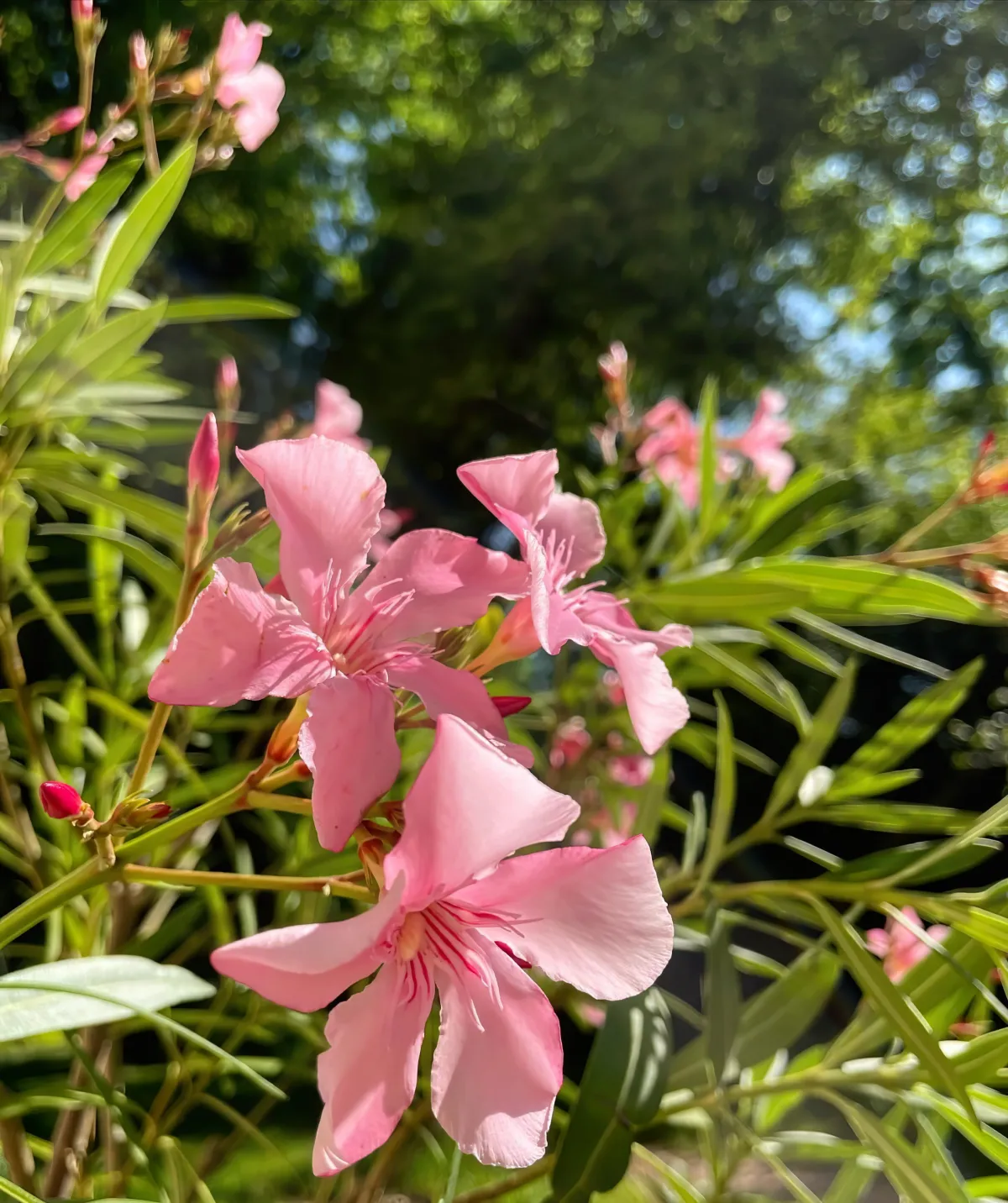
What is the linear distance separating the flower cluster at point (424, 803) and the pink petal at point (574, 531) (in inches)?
1.7

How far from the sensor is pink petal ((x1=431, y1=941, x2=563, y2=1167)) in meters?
0.28

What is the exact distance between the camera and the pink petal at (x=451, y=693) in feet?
0.88

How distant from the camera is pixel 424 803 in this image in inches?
9.3

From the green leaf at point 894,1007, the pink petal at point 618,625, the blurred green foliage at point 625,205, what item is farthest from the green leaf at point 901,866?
the blurred green foliage at point 625,205

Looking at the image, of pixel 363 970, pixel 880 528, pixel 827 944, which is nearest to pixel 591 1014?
pixel 827 944

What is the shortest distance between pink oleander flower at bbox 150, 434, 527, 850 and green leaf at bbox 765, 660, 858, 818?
12.9 inches

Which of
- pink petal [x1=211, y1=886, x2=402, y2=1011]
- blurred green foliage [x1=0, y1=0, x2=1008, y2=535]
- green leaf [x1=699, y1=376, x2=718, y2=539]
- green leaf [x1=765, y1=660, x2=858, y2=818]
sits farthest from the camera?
blurred green foliage [x1=0, y1=0, x2=1008, y2=535]

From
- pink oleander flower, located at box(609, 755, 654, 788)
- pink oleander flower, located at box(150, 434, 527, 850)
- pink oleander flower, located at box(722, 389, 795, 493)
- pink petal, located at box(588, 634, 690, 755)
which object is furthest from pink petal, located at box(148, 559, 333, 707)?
pink oleander flower, located at box(722, 389, 795, 493)

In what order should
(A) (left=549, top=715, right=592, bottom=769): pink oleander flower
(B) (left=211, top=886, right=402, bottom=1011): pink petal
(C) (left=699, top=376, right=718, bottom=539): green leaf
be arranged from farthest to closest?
(A) (left=549, top=715, right=592, bottom=769): pink oleander flower → (C) (left=699, top=376, right=718, bottom=539): green leaf → (B) (left=211, top=886, right=402, bottom=1011): pink petal

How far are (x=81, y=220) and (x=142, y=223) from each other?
0.06 m

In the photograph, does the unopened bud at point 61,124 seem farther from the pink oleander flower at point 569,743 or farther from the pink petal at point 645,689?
the pink oleander flower at point 569,743

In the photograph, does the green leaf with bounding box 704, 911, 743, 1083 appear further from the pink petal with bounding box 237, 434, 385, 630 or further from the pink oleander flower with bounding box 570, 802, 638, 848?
the pink petal with bounding box 237, 434, 385, 630

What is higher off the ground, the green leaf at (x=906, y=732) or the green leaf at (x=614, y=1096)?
the green leaf at (x=906, y=732)

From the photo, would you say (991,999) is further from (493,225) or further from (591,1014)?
(493,225)
